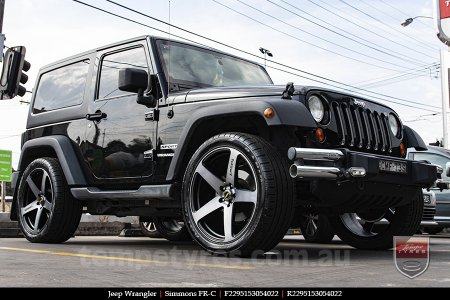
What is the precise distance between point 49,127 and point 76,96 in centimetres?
51

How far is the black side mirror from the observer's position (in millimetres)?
5492

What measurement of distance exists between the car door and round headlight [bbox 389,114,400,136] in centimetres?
223

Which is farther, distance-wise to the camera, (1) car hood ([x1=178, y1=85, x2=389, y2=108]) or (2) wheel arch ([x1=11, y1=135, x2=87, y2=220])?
(2) wheel arch ([x1=11, y1=135, x2=87, y2=220])

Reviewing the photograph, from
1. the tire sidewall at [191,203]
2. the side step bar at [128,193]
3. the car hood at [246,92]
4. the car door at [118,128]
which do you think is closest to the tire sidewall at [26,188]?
the side step bar at [128,193]

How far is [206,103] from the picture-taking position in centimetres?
519

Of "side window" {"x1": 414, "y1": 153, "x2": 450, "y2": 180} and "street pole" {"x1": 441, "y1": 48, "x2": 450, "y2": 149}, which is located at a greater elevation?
"street pole" {"x1": 441, "y1": 48, "x2": 450, "y2": 149}

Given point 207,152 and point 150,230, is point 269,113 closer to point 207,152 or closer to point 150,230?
point 207,152

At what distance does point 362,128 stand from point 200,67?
74.5 inches

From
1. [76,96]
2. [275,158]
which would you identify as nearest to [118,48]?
[76,96]

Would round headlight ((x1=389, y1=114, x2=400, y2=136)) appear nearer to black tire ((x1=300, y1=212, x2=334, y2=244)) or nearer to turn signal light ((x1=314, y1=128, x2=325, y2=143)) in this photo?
turn signal light ((x1=314, y1=128, x2=325, y2=143))

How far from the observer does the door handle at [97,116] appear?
6266 mm

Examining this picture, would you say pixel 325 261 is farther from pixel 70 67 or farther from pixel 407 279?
pixel 70 67

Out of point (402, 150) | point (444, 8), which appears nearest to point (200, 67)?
point (402, 150)

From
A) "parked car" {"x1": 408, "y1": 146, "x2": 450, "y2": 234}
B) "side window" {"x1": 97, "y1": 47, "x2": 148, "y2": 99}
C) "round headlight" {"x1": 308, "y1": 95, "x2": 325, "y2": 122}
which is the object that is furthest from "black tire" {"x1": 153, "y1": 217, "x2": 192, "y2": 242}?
"parked car" {"x1": 408, "y1": 146, "x2": 450, "y2": 234}
